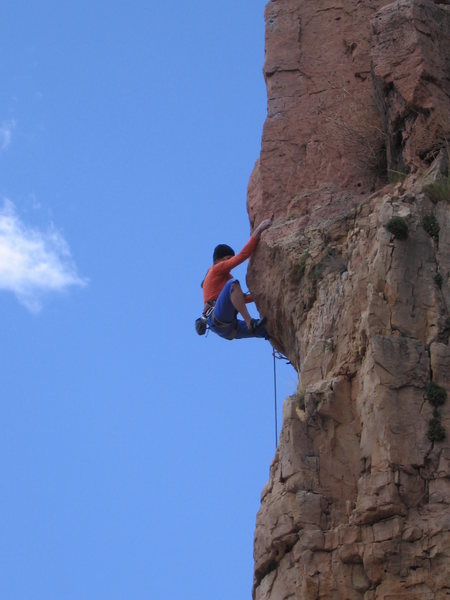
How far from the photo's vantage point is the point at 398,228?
16.7 metres

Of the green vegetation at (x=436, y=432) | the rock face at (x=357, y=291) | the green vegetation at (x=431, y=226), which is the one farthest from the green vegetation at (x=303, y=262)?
the green vegetation at (x=436, y=432)

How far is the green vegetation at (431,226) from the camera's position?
16.8 metres

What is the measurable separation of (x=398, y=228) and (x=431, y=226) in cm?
46

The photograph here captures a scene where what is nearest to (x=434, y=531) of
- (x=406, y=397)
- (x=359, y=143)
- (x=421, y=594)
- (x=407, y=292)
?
(x=421, y=594)

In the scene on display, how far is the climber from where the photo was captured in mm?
18750

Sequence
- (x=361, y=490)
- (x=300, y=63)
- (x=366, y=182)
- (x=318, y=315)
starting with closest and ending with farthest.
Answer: (x=361, y=490), (x=318, y=315), (x=366, y=182), (x=300, y=63)

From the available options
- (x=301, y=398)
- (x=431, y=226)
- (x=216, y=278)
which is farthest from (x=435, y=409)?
(x=216, y=278)

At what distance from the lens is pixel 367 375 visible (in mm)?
15898

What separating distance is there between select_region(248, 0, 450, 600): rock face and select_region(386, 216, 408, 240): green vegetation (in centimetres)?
2

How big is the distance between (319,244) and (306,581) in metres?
4.88

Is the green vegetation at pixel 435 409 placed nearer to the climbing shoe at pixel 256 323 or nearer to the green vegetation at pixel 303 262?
the green vegetation at pixel 303 262

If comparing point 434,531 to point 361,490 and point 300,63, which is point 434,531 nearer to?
point 361,490

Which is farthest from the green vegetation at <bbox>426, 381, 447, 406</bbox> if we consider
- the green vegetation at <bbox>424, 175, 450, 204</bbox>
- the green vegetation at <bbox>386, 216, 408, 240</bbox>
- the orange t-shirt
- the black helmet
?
the black helmet

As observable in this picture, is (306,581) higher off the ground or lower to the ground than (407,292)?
→ lower
